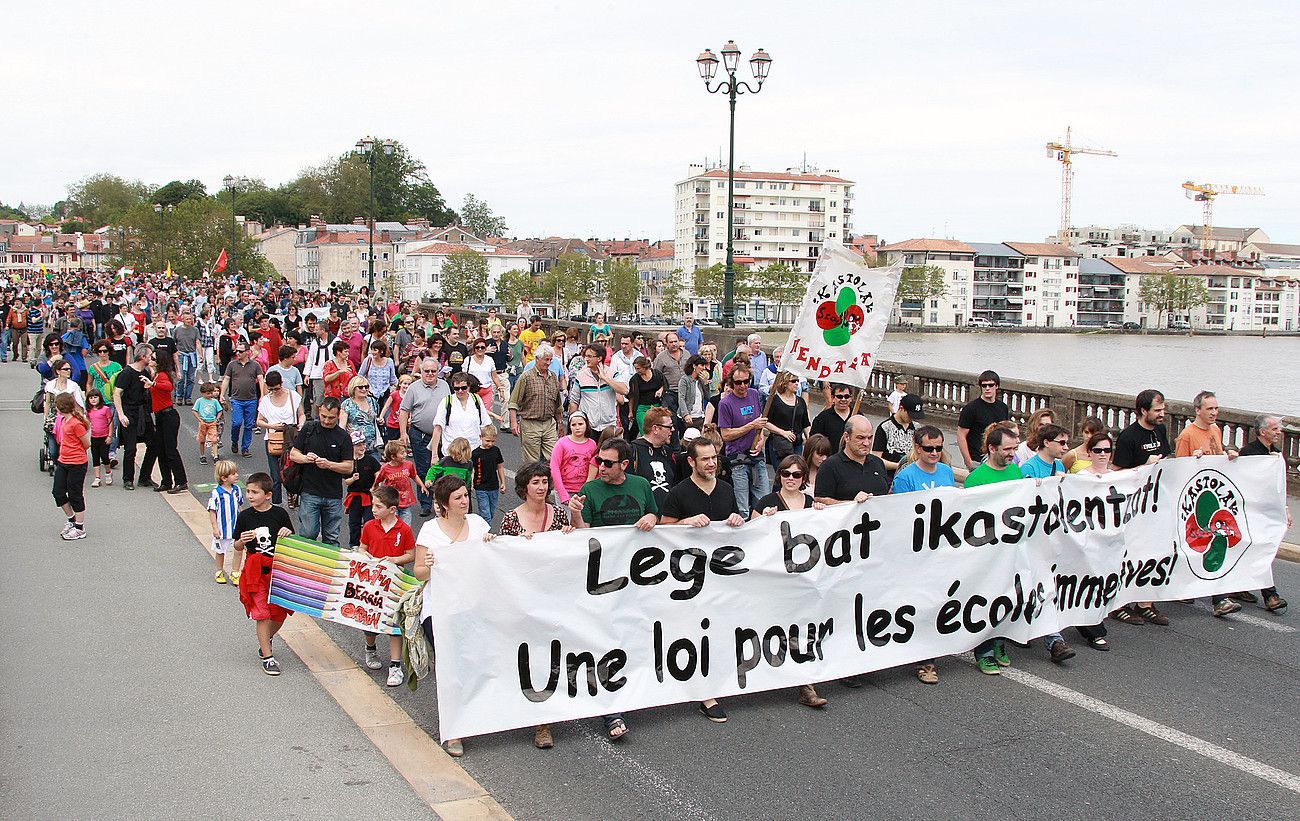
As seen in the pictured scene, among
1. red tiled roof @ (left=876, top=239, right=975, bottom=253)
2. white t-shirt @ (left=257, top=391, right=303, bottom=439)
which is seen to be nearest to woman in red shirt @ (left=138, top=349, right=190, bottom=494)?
white t-shirt @ (left=257, top=391, right=303, bottom=439)

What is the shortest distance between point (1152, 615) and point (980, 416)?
2811 millimetres

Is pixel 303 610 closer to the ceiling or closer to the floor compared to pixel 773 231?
closer to the floor

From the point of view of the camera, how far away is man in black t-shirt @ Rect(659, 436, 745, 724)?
720cm

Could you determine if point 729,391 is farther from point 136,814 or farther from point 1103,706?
point 136,814

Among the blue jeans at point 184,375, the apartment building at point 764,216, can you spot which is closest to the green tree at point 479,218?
the apartment building at point 764,216

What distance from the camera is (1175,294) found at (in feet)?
→ 381

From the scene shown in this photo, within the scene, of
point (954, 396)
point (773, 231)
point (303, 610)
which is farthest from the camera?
point (773, 231)

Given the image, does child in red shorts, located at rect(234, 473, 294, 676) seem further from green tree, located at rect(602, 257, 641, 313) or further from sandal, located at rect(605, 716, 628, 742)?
green tree, located at rect(602, 257, 641, 313)

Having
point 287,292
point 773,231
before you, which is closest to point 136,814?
point 287,292

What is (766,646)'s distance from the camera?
283 inches

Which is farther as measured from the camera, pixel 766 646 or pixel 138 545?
pixel 138 545

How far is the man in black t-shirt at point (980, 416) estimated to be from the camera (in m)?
11.1

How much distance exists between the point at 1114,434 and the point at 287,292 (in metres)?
40.1

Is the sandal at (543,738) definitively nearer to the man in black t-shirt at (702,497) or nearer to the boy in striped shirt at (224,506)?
the man in black t-shirt at (702,497)
